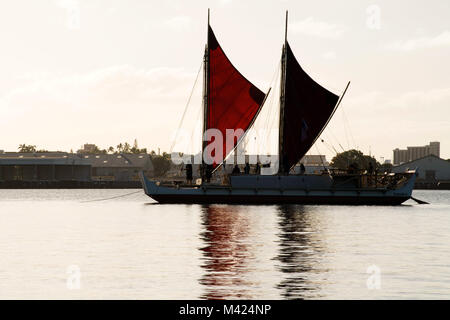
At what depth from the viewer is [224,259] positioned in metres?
32.8

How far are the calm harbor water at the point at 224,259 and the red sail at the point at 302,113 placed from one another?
2427 cm

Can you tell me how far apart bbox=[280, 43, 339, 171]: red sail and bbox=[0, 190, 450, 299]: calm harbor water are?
24.3 m

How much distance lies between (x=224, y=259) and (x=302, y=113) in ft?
169

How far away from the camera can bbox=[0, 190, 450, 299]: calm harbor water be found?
24906 mm

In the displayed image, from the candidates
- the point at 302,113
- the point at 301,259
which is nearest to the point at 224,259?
the point at 301,259

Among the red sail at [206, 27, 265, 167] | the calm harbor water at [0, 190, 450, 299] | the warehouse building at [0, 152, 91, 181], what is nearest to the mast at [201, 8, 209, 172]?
the red sail at [206, 27, 265, 167]

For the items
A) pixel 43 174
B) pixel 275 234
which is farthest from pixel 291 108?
pixel 43 174

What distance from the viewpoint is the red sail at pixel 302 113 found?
81750mm

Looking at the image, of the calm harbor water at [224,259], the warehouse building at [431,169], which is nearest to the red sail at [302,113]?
the calm harbor water at [224,259]

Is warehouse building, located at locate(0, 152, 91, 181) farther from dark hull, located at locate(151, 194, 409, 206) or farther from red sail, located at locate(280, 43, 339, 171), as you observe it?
red sail, located at locate(280, 43, 339, 171)

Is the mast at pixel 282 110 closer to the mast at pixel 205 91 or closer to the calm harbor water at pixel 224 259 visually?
the mast at pixel 205 91

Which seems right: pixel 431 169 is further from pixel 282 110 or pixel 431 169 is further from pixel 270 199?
pixel 270 199
